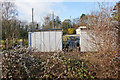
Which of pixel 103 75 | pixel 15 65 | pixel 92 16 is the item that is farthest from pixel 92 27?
pixel 15 65

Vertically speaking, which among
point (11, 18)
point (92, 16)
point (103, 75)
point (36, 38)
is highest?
point (11, 18)

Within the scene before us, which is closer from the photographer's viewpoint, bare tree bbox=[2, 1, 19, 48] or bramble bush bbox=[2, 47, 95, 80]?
bramble bush bbox=[2, 47, 95, 80]

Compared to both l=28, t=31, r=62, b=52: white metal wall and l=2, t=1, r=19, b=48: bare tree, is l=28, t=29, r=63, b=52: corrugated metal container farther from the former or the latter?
l=2, t=1, r=19, b=48: bare tree

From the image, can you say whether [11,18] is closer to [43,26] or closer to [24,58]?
[43,26]

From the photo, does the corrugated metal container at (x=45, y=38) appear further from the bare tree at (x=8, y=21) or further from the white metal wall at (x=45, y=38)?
the bare tree at (x=8, y=21)

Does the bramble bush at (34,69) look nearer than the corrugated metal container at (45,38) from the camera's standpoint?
Yes

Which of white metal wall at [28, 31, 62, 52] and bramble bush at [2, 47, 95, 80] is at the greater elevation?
white metal wall at [28, 31, 62, 52]

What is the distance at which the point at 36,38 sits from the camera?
21.1ft

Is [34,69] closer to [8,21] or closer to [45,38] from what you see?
[45,38]

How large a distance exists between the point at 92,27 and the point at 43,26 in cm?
936

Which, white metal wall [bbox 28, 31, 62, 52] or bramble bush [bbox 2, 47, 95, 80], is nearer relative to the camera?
bramble bush [bbox 2, 47, 95, 80]

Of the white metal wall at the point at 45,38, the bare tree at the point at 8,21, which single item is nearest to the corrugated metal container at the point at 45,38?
the white metal wall at the point at 45,38

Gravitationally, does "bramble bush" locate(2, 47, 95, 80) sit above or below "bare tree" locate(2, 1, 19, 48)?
below

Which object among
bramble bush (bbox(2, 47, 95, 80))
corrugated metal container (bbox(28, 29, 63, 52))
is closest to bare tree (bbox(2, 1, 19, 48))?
corrugated metal container (bbox(28, 29, 63, 52))
